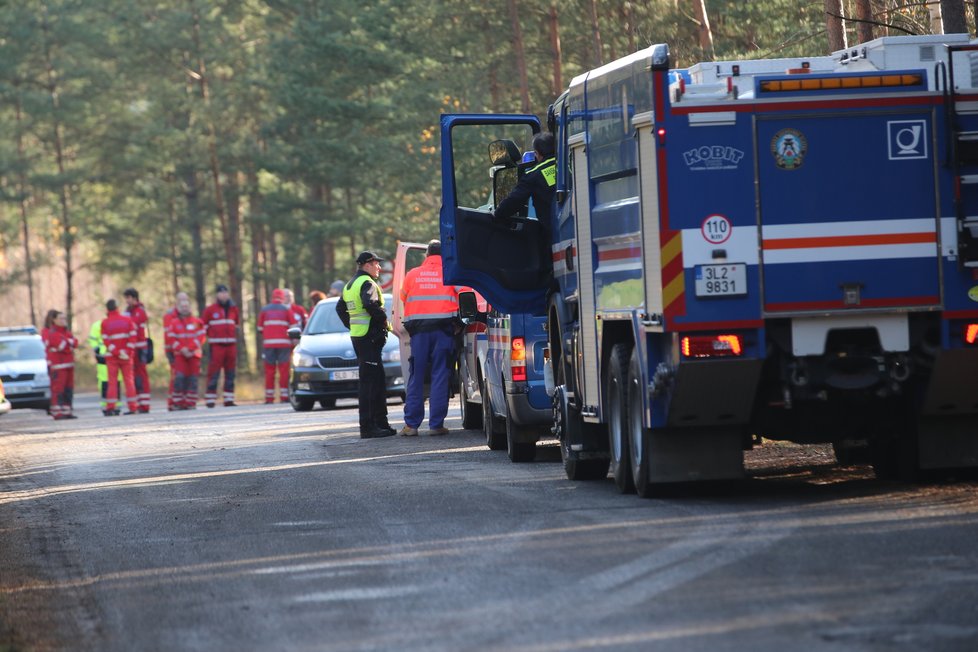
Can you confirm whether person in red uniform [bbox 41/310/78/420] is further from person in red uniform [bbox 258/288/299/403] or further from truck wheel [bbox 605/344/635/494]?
truck wheel [bbox 605/344/635/494]

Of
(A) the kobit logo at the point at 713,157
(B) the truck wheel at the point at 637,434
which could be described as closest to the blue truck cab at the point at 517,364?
(B) the truck wheel at the point at 637,434

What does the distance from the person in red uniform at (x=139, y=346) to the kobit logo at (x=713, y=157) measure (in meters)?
20.8

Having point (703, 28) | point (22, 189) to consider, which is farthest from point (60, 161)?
point (703, 28)

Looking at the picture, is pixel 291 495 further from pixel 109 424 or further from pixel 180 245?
pixel 180 245

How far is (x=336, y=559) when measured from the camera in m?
9.13

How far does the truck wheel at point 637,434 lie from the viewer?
10703mm

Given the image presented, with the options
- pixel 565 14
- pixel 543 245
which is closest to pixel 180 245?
pixel 565 14

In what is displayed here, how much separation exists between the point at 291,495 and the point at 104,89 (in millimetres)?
48662

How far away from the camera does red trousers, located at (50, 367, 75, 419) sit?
30.0 meters

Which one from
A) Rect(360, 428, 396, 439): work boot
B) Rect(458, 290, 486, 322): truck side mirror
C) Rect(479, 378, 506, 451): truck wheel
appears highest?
Rect(458, 290, 486, 322): truck side mirror

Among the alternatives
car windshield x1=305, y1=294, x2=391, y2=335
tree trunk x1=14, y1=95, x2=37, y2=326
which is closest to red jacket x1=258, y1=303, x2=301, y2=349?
car windshield x1=305, y1=294, x2=391, y2=335

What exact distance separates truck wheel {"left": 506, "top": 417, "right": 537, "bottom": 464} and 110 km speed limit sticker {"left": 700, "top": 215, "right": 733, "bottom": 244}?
4.76 m

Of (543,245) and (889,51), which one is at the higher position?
(889,51)

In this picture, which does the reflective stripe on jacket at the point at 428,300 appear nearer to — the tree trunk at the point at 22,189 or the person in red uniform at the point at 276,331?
the person in red uniform at the point at 276,331
